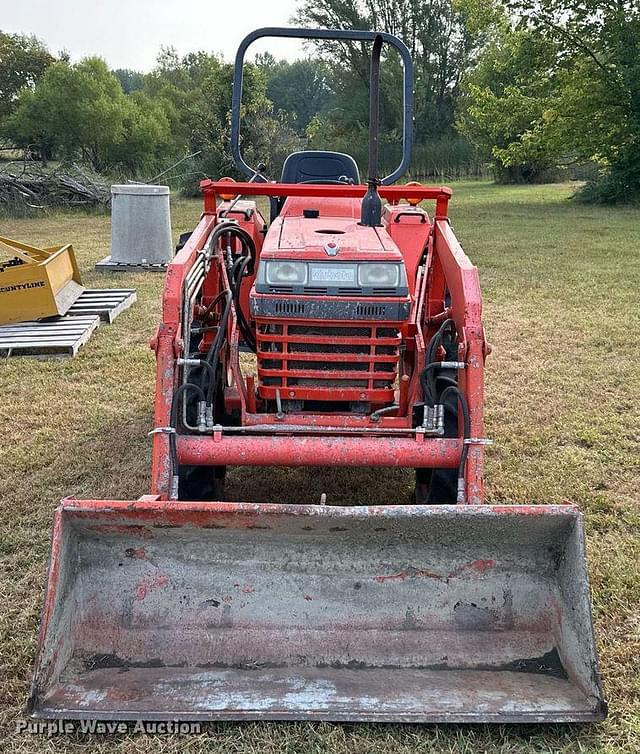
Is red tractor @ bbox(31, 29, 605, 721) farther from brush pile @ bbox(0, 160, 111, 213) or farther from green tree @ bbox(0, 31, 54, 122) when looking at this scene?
green tree @ bbox(0, 31, 54, 122)

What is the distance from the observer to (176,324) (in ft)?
9.76

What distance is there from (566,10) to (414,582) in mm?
16457

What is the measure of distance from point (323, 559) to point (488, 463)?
1.84 meters

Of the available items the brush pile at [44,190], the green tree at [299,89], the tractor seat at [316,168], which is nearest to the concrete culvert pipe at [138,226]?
the tractor seat at [316,168]

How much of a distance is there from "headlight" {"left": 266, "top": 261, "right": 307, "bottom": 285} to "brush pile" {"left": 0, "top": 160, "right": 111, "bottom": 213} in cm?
1453

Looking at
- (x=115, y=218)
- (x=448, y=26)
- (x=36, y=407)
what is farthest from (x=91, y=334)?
(x=448, y=26)

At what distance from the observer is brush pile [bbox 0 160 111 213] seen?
52.5ft

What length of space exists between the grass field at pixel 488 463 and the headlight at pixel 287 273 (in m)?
1.21

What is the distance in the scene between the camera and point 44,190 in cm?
1653

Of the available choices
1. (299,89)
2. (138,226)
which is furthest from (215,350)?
(299,89)

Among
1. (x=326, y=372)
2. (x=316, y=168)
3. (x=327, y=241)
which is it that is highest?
(x=316, y=168)

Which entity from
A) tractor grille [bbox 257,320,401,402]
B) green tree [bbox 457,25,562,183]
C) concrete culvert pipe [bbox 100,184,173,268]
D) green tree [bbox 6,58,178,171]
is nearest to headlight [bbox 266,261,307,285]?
tractor grille [bbox 257,320,401,402]

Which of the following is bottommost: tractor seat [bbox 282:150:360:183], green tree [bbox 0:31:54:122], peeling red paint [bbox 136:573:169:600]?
peeling red paint [bbox 136:573:169:600]

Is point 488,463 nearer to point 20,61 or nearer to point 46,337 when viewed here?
point 46,337
